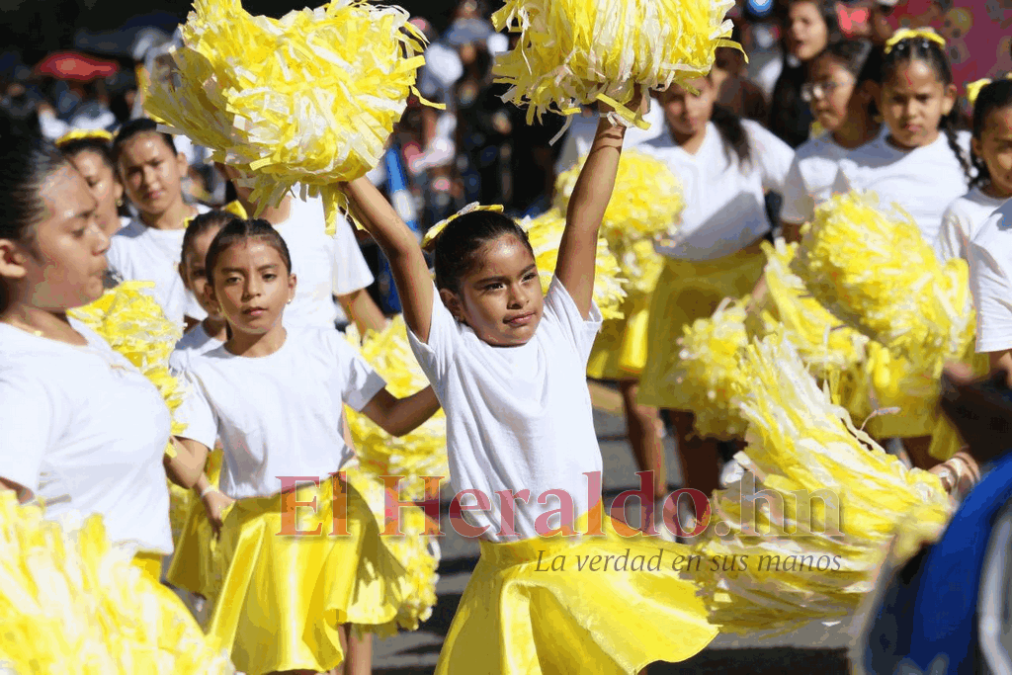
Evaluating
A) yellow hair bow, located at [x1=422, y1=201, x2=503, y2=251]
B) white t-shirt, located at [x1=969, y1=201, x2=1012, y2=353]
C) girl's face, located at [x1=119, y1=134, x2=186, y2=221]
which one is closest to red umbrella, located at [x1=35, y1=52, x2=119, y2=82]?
girl's face, located at [x1=119, y1=134, x2=186, y2=221]

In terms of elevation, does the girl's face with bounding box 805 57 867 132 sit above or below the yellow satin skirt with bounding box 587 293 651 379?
above

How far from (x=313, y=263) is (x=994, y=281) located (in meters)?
2.35

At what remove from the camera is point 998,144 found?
169 inches

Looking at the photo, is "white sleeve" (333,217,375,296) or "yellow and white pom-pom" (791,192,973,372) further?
"white sleeve" (333,217,375,296)

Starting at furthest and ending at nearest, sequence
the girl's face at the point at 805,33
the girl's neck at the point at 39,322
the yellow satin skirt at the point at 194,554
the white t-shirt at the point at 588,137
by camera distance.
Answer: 1. the girl's face at the point at 805,33
2. the white t-shirt at the point at 588,137
3. the yellow satin skirt at the point at 194,554
4. the girl's neck at the point at 39,322

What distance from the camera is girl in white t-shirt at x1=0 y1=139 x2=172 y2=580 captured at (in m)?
2.46

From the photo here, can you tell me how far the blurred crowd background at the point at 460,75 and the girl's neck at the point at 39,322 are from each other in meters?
0.32

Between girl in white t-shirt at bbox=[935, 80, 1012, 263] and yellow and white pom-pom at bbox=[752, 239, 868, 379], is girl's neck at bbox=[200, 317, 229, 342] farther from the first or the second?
girl in white t-shirt at bbox=[935, 80, 1012, 263]

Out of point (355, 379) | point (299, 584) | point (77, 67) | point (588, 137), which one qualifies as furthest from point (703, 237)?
point (77, 67)

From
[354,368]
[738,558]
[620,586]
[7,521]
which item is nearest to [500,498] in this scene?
[620,586]

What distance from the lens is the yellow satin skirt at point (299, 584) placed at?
12.2 feet

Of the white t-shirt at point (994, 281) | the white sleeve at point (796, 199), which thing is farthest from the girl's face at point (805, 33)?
the white t-shirt at point (994, 281)

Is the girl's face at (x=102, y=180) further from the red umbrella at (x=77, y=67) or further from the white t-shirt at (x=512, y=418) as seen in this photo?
the red umbrella at (x=77, y=67)

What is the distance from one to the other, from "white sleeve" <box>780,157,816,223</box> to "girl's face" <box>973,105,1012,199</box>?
1388 millimetres
